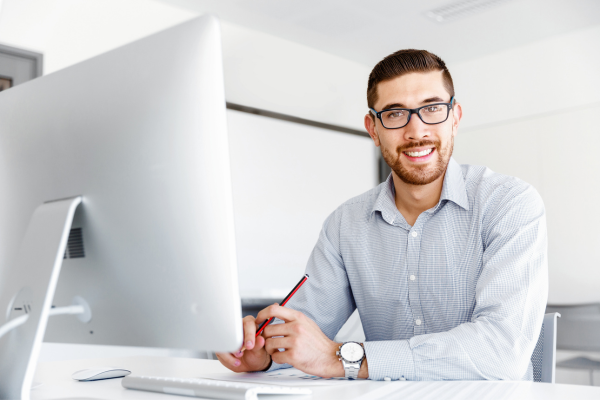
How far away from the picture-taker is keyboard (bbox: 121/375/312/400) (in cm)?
81

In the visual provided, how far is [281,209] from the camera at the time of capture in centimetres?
382

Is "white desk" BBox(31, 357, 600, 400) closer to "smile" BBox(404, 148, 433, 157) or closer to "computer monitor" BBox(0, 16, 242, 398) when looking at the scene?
"computer monitor" BBox(0, 16, 242, 398)

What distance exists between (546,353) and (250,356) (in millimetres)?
695

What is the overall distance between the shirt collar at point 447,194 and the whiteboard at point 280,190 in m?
1.99

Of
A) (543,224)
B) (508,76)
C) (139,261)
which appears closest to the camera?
(139,261)

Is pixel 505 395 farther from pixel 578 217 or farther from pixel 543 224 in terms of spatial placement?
pixel 578 217

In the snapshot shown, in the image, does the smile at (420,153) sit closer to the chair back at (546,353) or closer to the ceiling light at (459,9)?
the chair back at (546,353)

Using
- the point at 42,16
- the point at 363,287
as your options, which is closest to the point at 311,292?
the point at 363,287

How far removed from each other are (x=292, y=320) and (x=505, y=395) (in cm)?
42

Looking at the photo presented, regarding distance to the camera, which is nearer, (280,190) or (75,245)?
(75,245)

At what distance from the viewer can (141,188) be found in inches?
29.3

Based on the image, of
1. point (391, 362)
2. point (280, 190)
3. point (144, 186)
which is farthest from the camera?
point (280, 190)

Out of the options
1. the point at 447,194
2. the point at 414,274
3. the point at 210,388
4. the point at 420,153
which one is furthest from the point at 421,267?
the point at 210,388

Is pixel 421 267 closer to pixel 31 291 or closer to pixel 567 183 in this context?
pixel 31 291
